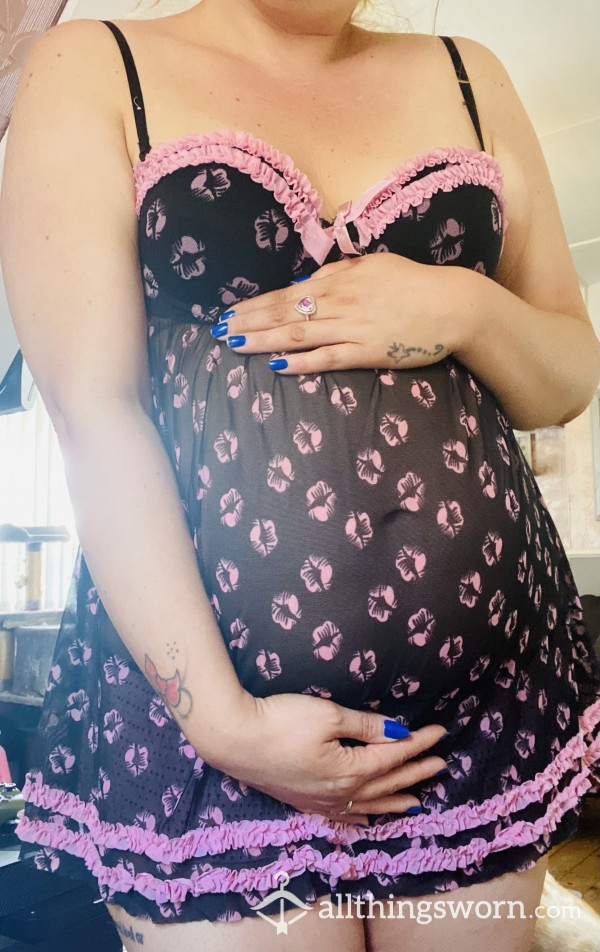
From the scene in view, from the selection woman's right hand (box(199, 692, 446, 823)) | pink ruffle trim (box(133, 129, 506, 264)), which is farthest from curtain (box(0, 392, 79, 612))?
woman's right hand (box(199, 692, 446, 823))

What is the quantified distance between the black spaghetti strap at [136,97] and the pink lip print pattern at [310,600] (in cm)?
3

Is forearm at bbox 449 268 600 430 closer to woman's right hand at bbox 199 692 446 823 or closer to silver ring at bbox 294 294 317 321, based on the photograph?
silver ring at bbox 294 294 317 321

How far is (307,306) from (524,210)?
0.32 metres

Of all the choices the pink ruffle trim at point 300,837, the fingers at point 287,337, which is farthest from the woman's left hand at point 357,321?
the pink ruffle trim at point 300,837

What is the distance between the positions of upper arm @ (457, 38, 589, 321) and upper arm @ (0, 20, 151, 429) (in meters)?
0.40

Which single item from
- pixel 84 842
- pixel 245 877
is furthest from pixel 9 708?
pixel 245 877

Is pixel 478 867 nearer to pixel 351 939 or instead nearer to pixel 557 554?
pixel 351 939

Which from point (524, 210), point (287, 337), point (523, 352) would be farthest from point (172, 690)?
point (524, 210)

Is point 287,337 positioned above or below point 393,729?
above

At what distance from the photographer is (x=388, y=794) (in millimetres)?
569

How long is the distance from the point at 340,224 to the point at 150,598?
1.20 feet

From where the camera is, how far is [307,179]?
2.19ft

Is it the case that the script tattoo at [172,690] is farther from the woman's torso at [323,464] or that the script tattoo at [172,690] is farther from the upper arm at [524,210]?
the upper arm at [524,210]

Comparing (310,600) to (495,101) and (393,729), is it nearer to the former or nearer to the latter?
(393,729)
